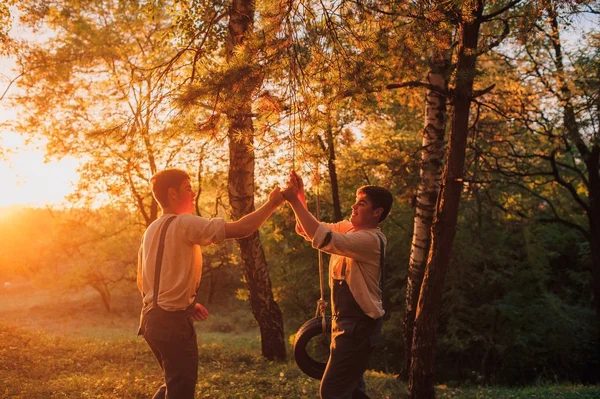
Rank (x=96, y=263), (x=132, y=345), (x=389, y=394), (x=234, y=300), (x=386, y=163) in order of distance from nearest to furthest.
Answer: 1. (x=389, y=394)
2. (x=386, y=163)
3. (x=132, y=345)
4. (x=96, y=263)
5. (x=234, y=300)

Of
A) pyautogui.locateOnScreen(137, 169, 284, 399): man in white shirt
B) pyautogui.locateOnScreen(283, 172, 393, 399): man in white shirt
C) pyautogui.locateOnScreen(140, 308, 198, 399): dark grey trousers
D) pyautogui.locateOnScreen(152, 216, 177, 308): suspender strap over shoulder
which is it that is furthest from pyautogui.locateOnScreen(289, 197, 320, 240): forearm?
pyautogui.locateOnScreen(140, 308, 198, 399): dark grey trousers

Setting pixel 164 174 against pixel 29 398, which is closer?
pixel 164 174

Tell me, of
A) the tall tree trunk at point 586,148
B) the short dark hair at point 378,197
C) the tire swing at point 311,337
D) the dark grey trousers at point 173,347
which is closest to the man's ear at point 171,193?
the dark grey trousers at point 173,347

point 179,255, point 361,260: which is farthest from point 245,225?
point 361,260

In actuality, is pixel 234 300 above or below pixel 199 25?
below

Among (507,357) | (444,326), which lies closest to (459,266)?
(444,326)

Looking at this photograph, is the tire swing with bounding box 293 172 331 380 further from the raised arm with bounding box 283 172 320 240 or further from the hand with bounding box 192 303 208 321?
the hand with bounding box 192 303 208 321

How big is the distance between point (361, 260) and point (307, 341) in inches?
44.7

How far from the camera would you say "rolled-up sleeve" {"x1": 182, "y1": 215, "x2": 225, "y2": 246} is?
3.37 metres

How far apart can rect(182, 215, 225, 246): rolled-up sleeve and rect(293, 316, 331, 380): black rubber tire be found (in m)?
1.37

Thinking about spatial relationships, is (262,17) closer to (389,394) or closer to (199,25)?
(199,25)

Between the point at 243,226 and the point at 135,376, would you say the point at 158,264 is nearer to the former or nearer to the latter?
the point at 243,226

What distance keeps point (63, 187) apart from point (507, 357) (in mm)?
18845

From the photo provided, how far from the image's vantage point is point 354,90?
16.1 ft
